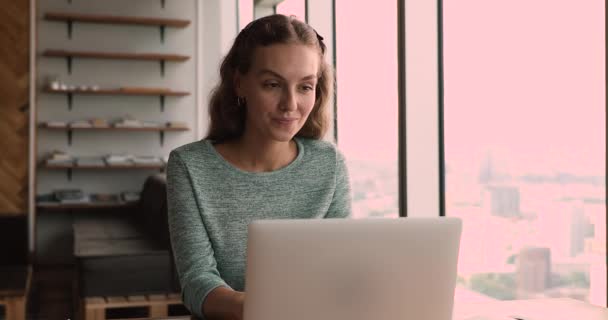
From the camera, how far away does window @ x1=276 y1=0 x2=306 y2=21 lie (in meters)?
4.94

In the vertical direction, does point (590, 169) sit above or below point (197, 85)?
below

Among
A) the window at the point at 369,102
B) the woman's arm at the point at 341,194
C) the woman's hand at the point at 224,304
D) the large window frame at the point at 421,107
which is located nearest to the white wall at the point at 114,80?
the window at the point at 369,102

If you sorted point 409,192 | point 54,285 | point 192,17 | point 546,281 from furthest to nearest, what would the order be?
1. point 192,17
2. point 54,285
3. point 409,192
4. point 546,281

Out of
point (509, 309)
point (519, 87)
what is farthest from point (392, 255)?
point (519, 87)

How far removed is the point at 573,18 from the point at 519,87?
39 centimetres

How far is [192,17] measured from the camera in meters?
6.51

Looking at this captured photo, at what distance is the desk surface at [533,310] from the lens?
61.3 inches

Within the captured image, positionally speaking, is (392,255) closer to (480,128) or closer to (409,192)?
(480,128)

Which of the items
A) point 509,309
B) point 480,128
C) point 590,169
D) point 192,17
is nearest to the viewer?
point 509,309

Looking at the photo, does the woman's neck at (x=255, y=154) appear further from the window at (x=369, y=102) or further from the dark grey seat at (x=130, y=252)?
the dark grey seat at (x=130, y=252)

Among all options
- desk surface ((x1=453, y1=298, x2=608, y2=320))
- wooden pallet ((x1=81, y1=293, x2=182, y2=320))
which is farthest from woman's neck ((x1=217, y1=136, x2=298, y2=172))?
wooden pallet ((x1=81, y1=293, x2=182, y2=320))

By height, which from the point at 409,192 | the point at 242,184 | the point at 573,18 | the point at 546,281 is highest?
the point at 573,18

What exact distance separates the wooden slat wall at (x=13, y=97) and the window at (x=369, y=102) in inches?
112

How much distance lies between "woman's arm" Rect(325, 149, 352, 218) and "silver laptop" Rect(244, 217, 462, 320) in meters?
0.64
